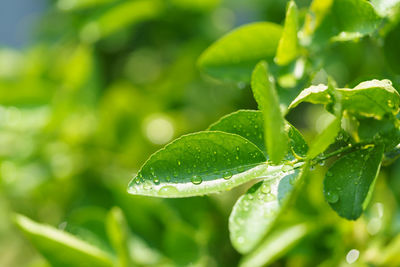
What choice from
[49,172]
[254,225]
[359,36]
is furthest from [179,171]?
[49,172]

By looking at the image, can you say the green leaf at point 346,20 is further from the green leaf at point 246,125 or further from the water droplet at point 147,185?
the water droplet at point 147,185

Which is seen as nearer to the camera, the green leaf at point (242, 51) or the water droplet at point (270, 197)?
the water droplet at point (270, 197)

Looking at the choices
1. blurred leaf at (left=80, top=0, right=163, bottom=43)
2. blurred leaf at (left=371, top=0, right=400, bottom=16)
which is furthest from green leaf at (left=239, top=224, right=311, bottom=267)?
blurred leaf at (left=80, top=0, right=163, bottom=43)

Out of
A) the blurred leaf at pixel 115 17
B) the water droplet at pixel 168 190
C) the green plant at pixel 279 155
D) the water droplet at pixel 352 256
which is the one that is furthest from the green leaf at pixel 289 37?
the blurred leaf at pixel 115 17

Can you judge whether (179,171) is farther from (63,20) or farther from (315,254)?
(63,20)

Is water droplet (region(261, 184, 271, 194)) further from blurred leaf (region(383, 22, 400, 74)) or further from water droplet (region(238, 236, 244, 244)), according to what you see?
blurred leaf (region(383, 22, 400, 74))

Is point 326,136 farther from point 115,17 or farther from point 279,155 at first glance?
point 115,17
